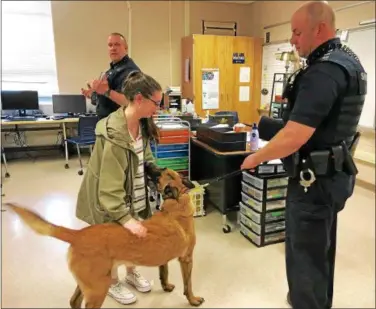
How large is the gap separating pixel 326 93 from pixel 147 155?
614 mm

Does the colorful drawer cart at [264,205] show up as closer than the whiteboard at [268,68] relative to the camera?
Yes

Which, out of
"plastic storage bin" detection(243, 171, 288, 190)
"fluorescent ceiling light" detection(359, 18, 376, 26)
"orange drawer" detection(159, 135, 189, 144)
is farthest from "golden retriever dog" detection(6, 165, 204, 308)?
"fluorescent ceiling light" detection(359, 18, 376, 26)

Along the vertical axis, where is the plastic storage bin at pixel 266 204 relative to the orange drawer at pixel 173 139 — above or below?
below

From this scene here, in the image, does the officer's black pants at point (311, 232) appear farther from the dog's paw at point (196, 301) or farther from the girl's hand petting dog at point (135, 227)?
the girl's hand petting dog at point (135, 227)

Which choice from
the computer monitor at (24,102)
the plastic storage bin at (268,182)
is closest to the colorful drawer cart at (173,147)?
the plastic storage bin at (268,182)

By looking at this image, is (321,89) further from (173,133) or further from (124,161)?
(124,161)

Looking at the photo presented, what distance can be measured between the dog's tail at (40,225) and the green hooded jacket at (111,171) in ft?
0.45

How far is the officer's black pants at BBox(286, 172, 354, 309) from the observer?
1132mm

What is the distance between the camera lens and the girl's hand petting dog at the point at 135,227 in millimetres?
913

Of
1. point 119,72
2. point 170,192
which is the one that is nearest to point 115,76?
point 119,72

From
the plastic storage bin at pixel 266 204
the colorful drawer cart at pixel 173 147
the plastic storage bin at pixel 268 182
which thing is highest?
the colorful drawer cart at pixel 173 147

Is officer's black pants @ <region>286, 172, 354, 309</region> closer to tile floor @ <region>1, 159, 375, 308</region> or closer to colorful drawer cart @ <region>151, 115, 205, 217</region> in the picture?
tile floor @ <region>1, 159, 375, 308</region>

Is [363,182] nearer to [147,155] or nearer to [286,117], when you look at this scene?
[286,117]

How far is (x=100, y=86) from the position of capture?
2.71 ft
